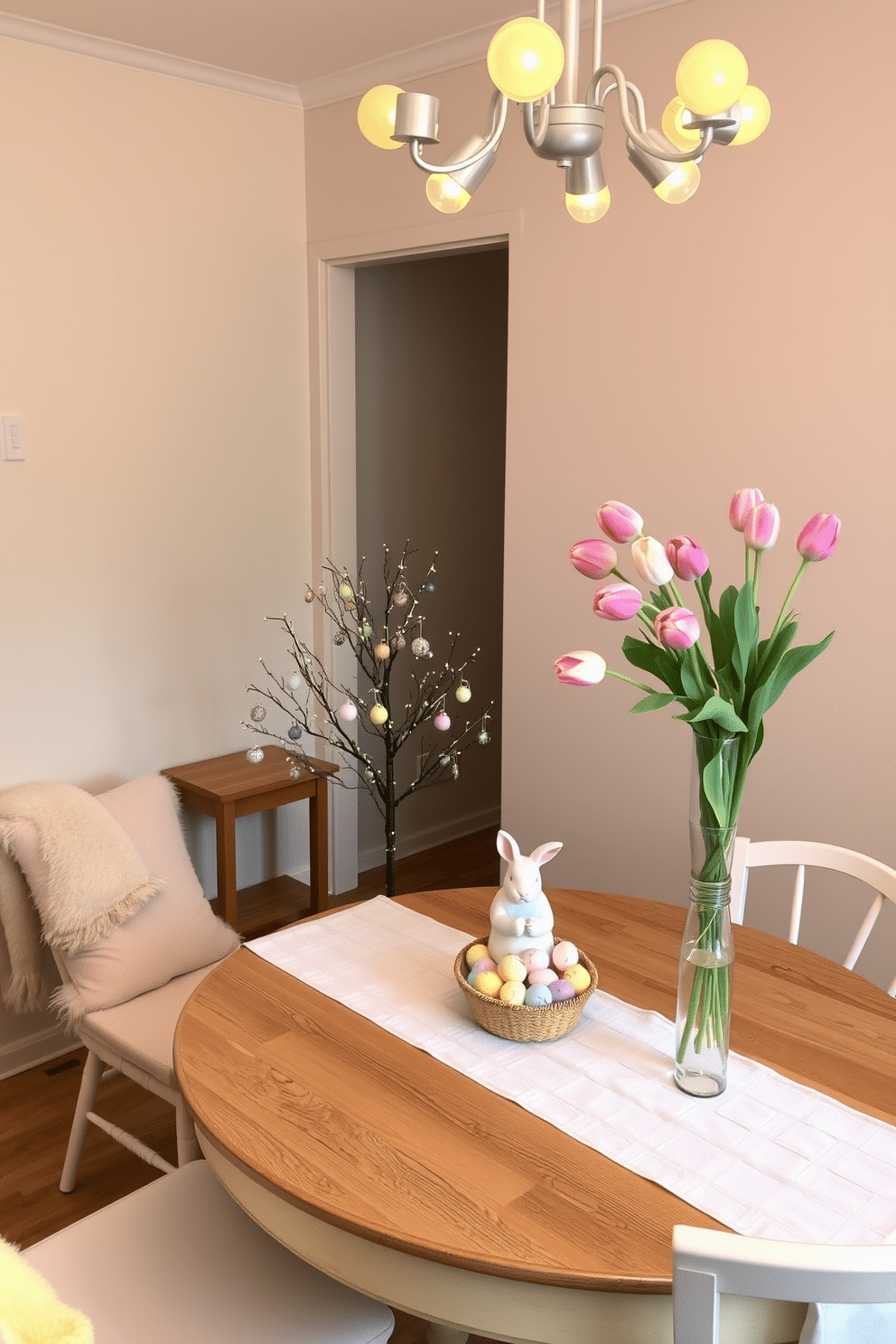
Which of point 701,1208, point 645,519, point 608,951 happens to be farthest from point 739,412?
point 701,1208

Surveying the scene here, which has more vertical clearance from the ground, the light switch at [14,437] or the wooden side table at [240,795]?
the light switch at [14,437]

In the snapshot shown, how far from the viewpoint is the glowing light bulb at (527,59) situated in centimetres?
116

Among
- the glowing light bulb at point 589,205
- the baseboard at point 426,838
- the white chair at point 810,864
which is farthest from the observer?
the baseboard at point 426,838

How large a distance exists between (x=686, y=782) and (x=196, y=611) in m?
1.55

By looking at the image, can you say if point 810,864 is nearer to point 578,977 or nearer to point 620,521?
point 578,977

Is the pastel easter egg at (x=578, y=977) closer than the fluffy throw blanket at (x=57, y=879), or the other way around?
the pastel easter egg at (x=578, y=977)

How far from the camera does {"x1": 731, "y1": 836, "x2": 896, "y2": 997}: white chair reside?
1.94 meters

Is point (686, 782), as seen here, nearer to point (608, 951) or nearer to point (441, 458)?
point (608, 951)

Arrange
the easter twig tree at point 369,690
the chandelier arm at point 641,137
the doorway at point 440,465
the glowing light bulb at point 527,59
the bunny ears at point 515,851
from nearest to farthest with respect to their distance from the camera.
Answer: the glowing light bulb at point 527,59 → the chandelier arm at point 641,137 → the bunny ears at point 515,851 → the easter twig tree at point 369,690 → the doorway at point 440,465

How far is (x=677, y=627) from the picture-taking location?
1.30 m

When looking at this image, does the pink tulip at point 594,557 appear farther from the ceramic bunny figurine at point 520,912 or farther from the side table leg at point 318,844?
the side table leg at point 318,844

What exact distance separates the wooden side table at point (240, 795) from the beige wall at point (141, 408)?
15 cm

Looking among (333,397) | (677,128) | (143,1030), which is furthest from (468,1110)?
(333,397)

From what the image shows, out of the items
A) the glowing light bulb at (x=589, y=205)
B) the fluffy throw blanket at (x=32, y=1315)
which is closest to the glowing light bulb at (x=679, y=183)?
the glowing light bulb at (x=589, y=205)
